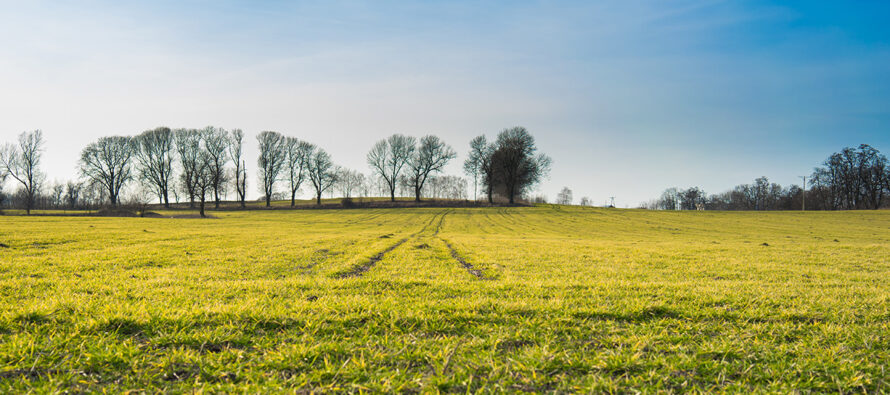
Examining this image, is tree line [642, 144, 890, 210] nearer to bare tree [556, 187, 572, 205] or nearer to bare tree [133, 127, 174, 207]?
bare tree [556, 187, 572, 205]

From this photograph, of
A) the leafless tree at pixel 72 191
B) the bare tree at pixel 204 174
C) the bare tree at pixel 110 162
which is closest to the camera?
the bare tree at pixel 204 174

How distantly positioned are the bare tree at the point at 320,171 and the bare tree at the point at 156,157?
2691cm

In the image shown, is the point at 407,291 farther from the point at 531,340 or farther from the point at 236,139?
the point at 236,139

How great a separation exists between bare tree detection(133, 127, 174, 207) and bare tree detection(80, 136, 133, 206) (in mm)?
2489

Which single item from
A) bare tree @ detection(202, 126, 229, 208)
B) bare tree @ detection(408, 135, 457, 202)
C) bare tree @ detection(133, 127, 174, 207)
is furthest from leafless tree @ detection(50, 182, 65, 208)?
bare tree @ detection(408, 135, 457, 202)

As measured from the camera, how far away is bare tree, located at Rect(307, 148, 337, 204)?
79.1 m

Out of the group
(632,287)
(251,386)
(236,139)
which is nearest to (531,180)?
(236,139)

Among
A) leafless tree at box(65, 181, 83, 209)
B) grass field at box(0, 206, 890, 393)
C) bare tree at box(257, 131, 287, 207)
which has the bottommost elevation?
grass field at box(0, 206, 890, 393)

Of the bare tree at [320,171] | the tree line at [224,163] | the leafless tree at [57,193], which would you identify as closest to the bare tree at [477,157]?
the tree line at [224,163]

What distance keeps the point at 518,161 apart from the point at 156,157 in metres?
74.3

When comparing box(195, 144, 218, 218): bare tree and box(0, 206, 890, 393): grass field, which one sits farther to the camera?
box(195, 144, 218, 218): bare tree

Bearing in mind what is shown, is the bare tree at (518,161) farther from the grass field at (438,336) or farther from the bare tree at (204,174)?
the grass field at (438,336)

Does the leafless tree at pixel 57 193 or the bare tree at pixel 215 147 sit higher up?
the bare tree at pixel 215 147

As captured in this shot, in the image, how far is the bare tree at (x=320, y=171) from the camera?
7912 centimetres
